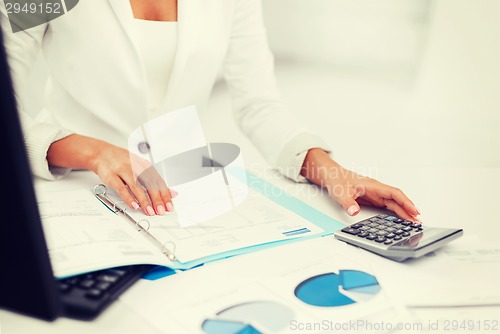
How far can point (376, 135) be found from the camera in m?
1.43

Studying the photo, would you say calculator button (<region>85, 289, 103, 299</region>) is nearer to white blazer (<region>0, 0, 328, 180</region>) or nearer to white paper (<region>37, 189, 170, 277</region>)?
white paper (<region>37, 189, 170, 277</region>)

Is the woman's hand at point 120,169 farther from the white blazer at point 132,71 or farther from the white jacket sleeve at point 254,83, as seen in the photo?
the white jacket sleeve at point 254,83

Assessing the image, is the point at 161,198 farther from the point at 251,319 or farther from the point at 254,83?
the point at 254,83

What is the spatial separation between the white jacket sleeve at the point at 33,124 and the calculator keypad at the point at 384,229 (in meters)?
0.51

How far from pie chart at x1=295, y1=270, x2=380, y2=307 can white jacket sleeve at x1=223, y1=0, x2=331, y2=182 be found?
489mm

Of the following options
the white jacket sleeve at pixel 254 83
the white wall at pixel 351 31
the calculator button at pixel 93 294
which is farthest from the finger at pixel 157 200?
the white wall at pixel 351 31

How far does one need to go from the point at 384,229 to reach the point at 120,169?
0.43 meters

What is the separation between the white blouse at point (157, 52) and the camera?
104 cm

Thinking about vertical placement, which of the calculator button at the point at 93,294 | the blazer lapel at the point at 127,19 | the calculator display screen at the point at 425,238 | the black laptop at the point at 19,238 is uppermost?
the blazer lapel at the point at 127,19

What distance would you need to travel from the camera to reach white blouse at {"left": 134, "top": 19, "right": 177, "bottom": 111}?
1.04m

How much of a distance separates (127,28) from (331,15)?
74 cm

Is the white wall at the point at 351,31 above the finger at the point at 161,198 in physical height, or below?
above

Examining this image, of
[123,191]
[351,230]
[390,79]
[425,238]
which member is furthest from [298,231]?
[390,79]

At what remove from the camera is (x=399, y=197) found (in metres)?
0.80
